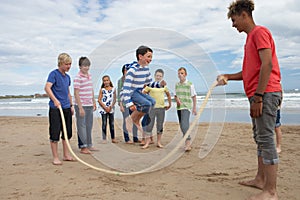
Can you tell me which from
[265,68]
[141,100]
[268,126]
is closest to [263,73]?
[265,68]

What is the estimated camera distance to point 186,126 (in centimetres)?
586

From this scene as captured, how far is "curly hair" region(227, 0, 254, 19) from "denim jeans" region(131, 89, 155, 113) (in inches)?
75.1

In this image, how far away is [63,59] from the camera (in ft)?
16.3

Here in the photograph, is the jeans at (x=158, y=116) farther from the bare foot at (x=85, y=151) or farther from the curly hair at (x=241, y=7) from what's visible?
the curly hair at (x=241, y=7)

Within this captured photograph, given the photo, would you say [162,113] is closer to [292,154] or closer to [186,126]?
[186,126]

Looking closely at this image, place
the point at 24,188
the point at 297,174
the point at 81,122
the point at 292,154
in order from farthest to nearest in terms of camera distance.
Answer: the point at 81,122 < the point at 292,154 < the point at 297,174 < the point at 24,188

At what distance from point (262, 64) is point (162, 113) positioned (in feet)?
10.1

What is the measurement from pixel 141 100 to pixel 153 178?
1.24 meters

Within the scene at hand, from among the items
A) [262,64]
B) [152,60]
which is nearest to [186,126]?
[152,60]

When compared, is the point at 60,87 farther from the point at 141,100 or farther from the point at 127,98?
the point at 141,100

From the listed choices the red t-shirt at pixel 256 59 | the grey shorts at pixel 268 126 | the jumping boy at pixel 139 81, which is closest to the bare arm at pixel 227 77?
the red t-shirt at pixel 256 59

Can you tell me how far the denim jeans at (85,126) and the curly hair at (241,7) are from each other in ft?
11.5

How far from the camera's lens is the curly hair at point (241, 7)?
3236mm

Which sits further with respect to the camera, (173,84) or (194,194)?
(173,84)
